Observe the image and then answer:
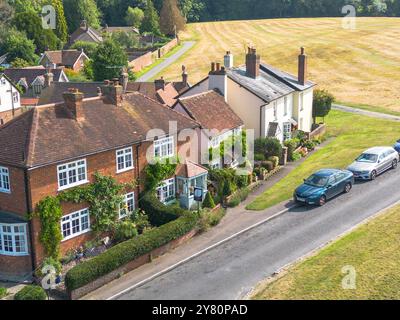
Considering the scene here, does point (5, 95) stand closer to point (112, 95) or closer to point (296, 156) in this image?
point (112, 95)

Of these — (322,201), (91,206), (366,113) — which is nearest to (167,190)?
(91,206)

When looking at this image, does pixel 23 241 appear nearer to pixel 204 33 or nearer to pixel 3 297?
pixel 3 297

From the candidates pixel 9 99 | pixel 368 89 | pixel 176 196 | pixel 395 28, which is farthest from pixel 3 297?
pixel 395 28

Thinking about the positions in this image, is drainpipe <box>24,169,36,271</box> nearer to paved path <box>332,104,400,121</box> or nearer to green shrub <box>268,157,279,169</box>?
green shrub <box>268,157,279,169</box>

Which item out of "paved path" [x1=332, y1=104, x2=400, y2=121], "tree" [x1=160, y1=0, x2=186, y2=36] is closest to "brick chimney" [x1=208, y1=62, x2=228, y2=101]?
"paved path" [x1=332, y1=104, x2=400, y2=121]

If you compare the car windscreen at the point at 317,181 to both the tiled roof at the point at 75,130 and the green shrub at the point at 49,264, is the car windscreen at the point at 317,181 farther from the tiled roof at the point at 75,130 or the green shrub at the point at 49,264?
the green shrub at the point at 49,264
